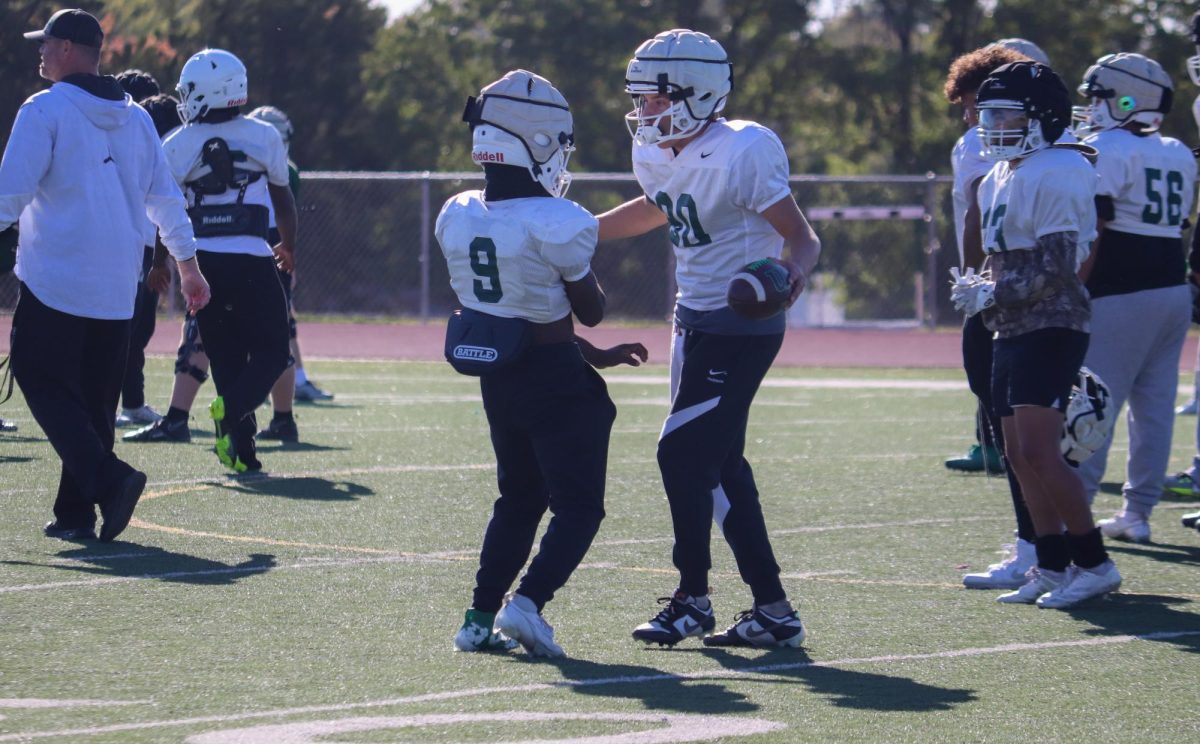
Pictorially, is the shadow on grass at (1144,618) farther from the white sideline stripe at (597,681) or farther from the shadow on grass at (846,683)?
the shadow on grass at (846,683)

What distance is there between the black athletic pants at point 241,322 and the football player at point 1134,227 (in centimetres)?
422

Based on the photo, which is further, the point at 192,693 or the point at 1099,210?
the point at 1099,210

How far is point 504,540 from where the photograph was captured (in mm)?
5836

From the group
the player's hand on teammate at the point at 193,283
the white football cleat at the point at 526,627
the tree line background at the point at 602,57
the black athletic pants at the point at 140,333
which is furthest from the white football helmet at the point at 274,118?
the tree line background at the point at 602,57

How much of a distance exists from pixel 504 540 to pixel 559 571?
22 cm

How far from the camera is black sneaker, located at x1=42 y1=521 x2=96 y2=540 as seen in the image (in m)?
7.79

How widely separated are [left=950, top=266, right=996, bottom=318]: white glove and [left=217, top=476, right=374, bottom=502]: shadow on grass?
3639 millimetres

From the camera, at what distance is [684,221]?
606 centimetres

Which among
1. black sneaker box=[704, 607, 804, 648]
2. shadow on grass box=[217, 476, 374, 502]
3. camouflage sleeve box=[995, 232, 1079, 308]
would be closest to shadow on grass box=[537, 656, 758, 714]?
black sneaker box=[704, 607, 804, 648]

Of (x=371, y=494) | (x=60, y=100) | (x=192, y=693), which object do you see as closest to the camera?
(x=192, y=693)

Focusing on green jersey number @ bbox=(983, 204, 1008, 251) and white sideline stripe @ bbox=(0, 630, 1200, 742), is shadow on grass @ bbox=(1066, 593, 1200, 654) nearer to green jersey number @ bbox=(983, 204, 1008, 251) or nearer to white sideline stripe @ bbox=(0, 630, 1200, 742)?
white sideline stripe @ bbox=(0, 630, 1200, 742)

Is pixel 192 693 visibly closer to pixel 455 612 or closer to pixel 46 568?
pixel 455 612

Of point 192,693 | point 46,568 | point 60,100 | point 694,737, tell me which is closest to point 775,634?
point 694,737

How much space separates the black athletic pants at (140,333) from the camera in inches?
446
